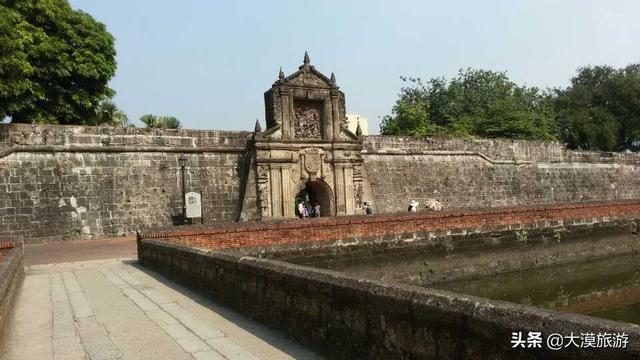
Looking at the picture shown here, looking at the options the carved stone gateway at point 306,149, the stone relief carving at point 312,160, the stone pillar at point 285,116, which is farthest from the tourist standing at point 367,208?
the stone pillar at point 285,116

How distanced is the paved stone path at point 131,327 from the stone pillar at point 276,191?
9.23 metres

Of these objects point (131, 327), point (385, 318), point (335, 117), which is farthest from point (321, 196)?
point (385, 318)

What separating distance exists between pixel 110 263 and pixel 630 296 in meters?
10.7

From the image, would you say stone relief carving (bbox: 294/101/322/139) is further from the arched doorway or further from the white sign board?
the white sign board

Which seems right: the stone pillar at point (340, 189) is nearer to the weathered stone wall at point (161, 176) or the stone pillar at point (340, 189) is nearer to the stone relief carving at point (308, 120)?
the weathered stone wall at point (161, 176)

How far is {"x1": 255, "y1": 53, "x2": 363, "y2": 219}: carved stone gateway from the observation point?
17562 mm

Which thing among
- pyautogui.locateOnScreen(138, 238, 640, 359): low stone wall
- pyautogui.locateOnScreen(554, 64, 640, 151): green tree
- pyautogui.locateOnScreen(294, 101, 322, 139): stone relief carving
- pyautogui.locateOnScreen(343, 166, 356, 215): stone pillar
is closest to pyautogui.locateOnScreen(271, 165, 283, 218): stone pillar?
pyautogui.locateOnScreen(294, 101, 322, 139): stone relief carving

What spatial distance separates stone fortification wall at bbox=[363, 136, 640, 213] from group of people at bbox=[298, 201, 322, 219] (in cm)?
218

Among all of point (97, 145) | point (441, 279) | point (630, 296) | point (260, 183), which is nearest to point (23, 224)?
point (97, 145)

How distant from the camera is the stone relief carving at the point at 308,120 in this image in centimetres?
1848

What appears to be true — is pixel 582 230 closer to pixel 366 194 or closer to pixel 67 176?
pixel 366 194

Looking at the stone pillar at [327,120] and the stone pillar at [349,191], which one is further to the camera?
the stone pillar at [349,191]

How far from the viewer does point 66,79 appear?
72.7 feet

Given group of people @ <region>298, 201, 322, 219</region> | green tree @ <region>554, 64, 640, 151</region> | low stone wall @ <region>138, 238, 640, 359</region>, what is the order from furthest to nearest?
green tree @ <region>554, 64, 640, 151</region> < group of people @ <region>298, 201, 322, 219</region> < low stone wall @ <region>138, 238, 640, 359</region>
